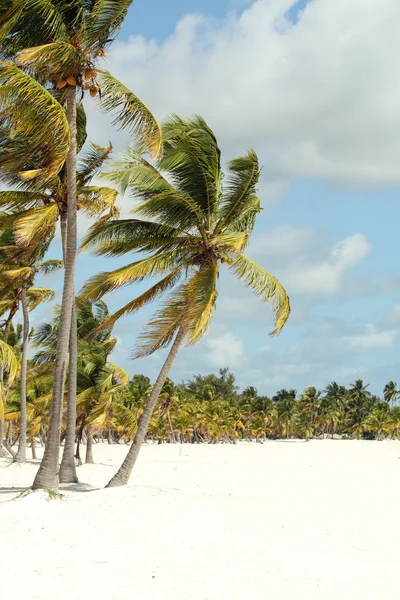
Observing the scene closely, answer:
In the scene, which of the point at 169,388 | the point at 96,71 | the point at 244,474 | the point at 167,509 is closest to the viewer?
the point at 167,509

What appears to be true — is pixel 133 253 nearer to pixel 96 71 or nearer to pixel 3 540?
pixel 96 71

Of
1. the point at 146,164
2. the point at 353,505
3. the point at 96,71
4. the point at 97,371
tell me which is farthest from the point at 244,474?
the point at 96,71

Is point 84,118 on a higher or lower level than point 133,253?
higher

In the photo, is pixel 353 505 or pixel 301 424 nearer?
pixel 353 505

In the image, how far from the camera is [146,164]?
1684cm

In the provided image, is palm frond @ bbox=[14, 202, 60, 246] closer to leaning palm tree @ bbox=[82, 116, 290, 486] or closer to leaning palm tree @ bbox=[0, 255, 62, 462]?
leaning palm tree @ bbox=[82, 116, 290, 486]

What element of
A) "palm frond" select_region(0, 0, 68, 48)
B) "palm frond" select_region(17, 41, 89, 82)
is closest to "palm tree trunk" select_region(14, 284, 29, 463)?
"palm frond" select_region(17, 41, 89, 82)

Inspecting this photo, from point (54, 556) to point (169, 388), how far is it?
179 ft

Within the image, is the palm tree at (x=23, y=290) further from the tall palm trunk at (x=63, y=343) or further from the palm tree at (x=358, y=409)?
the palm tree at (x=358, y=409)

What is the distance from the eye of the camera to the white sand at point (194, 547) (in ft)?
26.6

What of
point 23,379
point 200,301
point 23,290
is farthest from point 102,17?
point 23,379

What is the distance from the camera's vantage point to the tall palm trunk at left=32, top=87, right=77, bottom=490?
14.8m

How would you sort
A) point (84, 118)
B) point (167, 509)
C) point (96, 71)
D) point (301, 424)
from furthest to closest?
point (301, 424) < point (84, 118) < point (96, 71) < point (167, 509)

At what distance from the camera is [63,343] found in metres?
15.1
